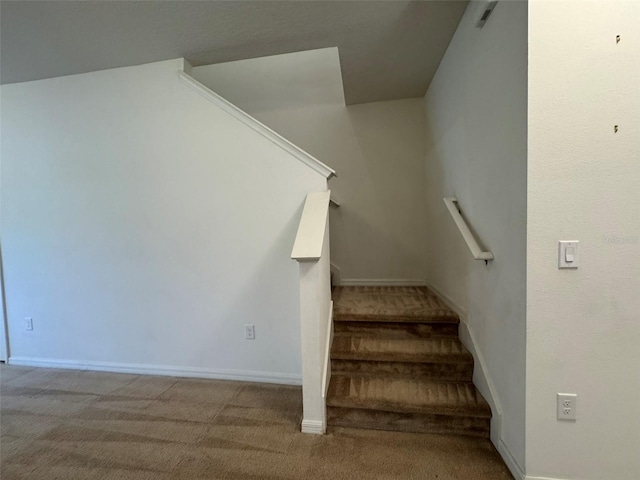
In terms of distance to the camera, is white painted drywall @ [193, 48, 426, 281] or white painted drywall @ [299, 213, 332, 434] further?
white painted drywall @ [193, 48, 426, 281]

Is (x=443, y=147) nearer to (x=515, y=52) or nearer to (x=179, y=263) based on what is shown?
(x=515, y=52)

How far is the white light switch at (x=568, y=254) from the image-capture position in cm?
114

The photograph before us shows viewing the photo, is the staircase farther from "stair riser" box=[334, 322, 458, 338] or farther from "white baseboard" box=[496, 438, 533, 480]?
"white baseboard" box=[496, 438, 533, 480]

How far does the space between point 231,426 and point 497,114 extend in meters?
2.25

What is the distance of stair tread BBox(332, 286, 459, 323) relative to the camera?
1.97 m

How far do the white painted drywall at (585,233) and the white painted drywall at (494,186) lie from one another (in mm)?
54

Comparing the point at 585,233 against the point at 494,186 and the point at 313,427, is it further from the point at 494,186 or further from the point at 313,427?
the point at 313,427

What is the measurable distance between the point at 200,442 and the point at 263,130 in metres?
1.98

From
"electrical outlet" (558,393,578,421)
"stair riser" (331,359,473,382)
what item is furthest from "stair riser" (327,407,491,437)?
"electrical outlet" (558,393,578,421)

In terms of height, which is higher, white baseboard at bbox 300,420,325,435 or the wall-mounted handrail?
the wall-mounted handrail

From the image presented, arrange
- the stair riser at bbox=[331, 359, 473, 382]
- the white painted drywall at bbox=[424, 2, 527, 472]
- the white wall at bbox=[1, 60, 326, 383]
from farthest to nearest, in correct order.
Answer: the white wall at bbox=[1, 60, 326, 383] < the stair riser at bbox=[331, 359, 473, 382] < the white painted drywall at bbox=[424, 2, 527, 472]

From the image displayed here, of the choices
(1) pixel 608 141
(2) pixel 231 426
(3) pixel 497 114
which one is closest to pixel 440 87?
(3) pixel 497 114

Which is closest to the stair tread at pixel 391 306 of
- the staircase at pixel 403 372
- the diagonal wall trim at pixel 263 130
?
the staircase at pixel 403 372

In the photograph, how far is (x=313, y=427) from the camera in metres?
1.59
